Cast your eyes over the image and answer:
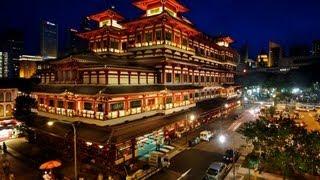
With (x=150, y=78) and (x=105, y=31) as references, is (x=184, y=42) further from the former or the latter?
(x=105, y=31)

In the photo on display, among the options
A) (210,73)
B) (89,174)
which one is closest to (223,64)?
(210,73)

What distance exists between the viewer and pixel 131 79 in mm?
31609

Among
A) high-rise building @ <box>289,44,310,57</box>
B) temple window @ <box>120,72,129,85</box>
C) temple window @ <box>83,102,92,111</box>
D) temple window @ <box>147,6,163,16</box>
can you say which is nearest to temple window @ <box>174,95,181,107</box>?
temple window @ <box>120,72,129,85</box>

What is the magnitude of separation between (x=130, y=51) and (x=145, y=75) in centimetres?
791

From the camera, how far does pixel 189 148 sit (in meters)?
33.2

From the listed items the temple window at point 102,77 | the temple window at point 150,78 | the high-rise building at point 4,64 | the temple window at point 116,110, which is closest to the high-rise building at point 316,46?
the temple window at point 150,78

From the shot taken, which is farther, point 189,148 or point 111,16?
point 111,16

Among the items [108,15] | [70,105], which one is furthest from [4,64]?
[70,105]

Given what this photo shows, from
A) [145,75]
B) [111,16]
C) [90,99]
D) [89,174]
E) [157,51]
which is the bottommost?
[89,174]

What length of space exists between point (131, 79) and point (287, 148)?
19945 millimetres

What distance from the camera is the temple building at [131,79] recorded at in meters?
27.0

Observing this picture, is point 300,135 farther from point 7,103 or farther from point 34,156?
point 7,103

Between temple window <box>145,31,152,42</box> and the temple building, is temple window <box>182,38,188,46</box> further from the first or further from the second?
temple window <box>145,31,152,42</box>

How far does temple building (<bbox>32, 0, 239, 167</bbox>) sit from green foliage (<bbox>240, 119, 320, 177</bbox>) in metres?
12.1
